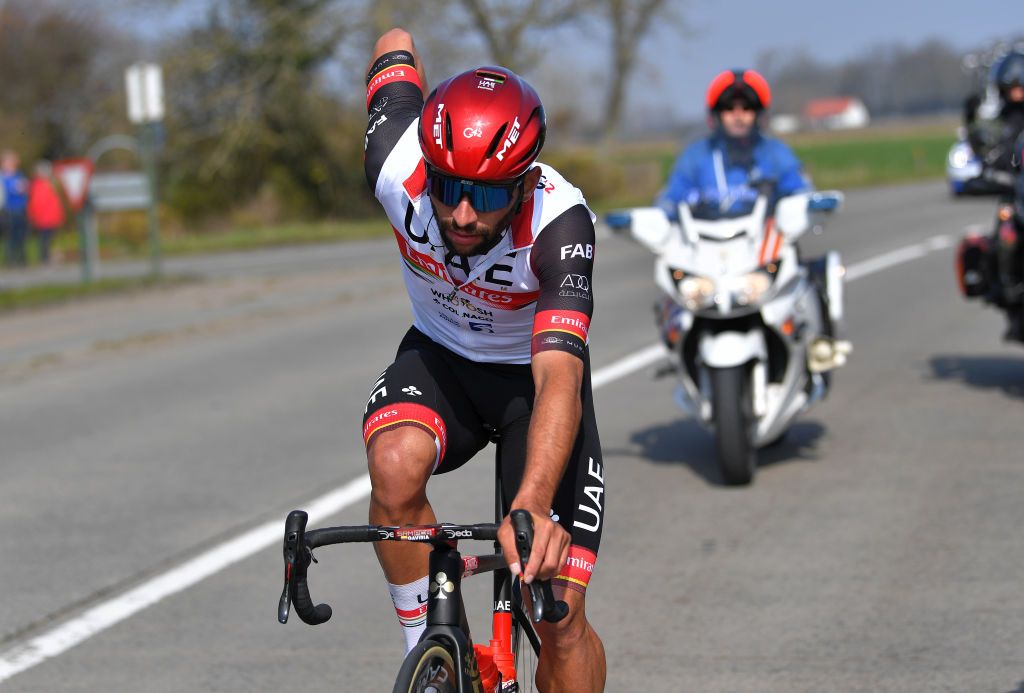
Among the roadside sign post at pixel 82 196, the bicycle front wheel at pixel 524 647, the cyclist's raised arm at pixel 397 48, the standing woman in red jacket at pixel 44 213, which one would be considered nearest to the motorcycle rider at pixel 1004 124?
the cyclist's raised arm at pixel 397 48

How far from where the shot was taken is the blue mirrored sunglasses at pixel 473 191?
348cm

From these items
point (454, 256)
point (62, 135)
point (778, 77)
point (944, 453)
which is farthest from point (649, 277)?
point (778, 77)

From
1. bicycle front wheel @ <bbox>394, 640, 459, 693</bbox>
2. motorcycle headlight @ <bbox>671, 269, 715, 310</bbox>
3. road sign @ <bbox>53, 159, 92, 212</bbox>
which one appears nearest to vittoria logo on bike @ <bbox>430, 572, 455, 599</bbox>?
bicycle front wheel @ <bbox>394, 640, 459, 693</bbox>

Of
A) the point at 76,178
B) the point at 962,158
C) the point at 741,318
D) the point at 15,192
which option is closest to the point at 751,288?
the point at 741,318

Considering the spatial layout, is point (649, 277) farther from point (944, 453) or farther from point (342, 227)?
point (342, 227)

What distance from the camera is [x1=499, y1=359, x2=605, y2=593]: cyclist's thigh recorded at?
146 inches

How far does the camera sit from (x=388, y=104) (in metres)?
4.25

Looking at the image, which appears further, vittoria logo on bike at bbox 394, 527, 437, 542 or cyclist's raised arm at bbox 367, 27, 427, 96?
cyclist's raised arm at bbox 367, 27, 427, 96

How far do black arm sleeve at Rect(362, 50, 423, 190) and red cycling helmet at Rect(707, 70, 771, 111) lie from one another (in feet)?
12.6

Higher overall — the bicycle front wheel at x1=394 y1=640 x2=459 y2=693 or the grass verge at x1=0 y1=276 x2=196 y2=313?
the bicycle front wheel at x1=394 y1=640 x2=459 y2=693

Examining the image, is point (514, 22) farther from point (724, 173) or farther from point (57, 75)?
point (724, 173)

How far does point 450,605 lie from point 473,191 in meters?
0.95

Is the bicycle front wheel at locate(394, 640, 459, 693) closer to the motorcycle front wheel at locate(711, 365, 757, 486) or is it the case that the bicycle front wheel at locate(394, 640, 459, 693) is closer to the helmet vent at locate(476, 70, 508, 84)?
the helmet vent at locate(476, 70, 508, 84)

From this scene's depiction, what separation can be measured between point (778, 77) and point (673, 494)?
6011 inches
